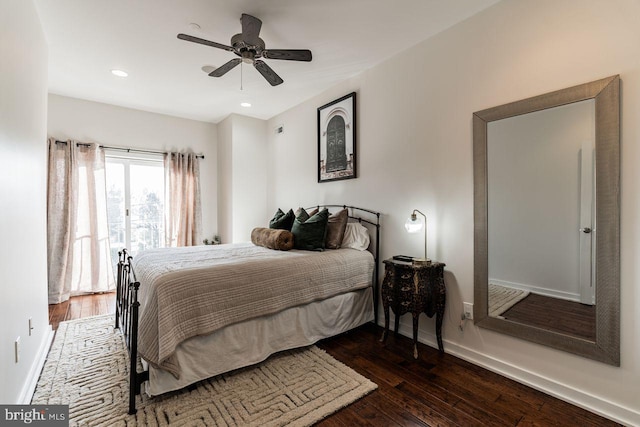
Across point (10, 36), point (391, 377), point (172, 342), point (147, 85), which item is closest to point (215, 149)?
point (147, 85)

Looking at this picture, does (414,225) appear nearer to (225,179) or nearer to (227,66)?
(227,66)

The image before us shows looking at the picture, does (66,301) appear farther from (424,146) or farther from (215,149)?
(424,146)

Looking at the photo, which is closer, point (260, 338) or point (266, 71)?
point (260, 338)

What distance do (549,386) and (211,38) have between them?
3735 mm

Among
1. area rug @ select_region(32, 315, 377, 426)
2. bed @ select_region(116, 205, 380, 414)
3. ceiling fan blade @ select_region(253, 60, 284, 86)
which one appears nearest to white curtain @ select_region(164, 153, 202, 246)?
bed @ select_region(116, 205, 380, 414)

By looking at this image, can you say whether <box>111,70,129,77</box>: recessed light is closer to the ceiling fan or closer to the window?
the window

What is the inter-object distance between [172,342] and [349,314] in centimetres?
158

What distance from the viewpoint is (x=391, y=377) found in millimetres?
2082

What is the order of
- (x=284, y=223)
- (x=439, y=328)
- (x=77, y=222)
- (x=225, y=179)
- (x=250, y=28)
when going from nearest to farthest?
(x=250, y=28) < (x=439, y=328) < (x=284, y=223) < (x=77, y=222) < (x=225, y=179)

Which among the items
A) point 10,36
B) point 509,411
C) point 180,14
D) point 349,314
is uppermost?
point 180,14

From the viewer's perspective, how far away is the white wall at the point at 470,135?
64.7 inches

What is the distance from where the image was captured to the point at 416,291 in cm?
231

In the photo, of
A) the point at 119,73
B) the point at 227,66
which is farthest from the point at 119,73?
the point at 227,66

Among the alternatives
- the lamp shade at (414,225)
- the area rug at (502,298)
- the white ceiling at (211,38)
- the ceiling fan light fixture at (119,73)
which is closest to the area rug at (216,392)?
the area rug at (502,298)
